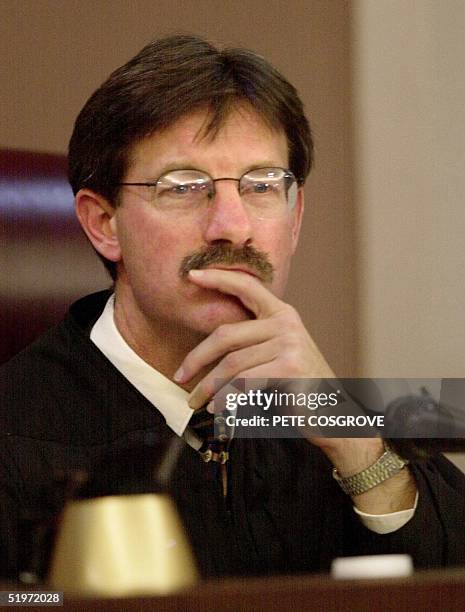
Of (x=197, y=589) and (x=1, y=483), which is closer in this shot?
(x=197, y=589)

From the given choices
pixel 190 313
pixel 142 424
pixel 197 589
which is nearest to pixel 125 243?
pixel 190 313

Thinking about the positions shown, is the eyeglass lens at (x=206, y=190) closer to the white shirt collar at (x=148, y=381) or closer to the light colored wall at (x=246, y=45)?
the light colored wall at (x=246, y=45)

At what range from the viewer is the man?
4.07 feet

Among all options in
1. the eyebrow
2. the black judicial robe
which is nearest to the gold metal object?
the black judicial robe

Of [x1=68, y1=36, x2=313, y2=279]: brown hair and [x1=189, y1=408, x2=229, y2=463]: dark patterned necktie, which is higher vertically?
[x1=68, y1=36, x2=313, y2=279]: brown hair

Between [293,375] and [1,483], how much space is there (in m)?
0.36

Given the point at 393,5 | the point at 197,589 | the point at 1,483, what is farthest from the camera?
the point at 393,5

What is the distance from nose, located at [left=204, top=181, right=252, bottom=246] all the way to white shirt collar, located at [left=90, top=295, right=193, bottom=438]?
0.18 m

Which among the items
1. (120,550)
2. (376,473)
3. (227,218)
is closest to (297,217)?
(227,218)

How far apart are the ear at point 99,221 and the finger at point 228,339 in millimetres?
159

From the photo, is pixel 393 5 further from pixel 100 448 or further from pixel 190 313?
pixel 100 448

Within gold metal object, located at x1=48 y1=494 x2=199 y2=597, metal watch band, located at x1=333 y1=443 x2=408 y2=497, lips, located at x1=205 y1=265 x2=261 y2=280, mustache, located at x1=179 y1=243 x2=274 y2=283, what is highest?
mustache, located at x1=179 y1=243 x2=274 y2=283

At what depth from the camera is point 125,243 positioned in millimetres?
1282

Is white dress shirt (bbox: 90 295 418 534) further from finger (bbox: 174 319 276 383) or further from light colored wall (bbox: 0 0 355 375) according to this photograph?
light colored wall (bbox: 0 0 355 375)
